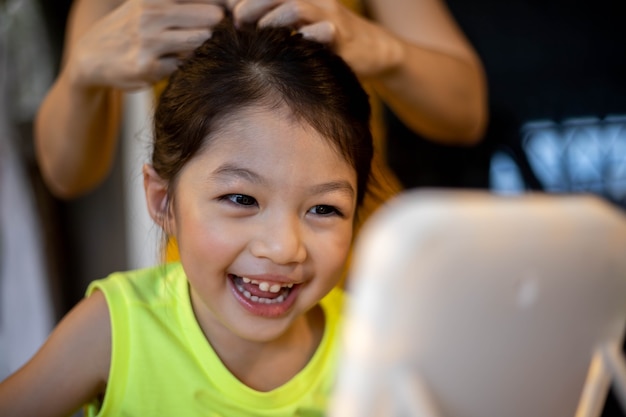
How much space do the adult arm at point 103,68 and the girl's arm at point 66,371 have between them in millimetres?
337

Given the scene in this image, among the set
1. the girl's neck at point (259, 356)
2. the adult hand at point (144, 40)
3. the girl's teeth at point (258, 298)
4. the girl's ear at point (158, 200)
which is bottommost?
the girl's neck at point (259, 356)

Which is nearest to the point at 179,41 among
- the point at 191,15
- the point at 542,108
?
the point at 191,15

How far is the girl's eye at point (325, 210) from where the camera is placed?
0.86 m

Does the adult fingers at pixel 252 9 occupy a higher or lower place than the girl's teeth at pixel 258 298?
higher

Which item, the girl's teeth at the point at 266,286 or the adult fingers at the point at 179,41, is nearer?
the girl's teeth at the point at 266,286

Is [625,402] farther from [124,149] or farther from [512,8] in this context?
[512,8]

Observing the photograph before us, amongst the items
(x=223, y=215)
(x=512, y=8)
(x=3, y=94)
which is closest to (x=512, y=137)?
(x=512, y=8)

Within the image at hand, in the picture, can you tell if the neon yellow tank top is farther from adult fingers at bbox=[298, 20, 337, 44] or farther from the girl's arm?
adult fingers at bbox=[298, 20, 337, 44]

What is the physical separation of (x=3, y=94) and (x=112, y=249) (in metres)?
0.93

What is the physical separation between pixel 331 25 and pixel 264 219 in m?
0.30

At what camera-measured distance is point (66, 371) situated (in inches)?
35.2

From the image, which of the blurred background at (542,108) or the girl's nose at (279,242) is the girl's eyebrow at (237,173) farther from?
the blurred background at (542,108)

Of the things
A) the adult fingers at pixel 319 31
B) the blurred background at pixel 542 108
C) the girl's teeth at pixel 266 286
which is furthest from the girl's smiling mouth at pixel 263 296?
the blurred background at pixel 542 108

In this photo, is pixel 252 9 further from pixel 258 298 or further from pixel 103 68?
pixel 258 298
